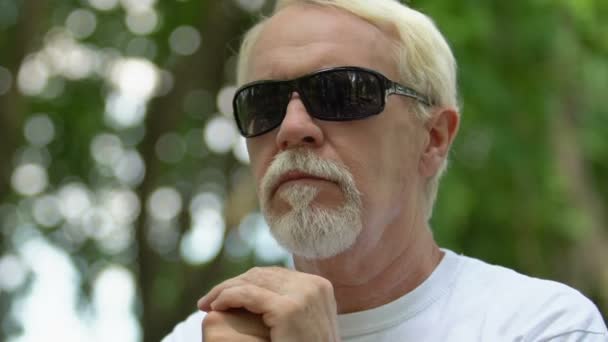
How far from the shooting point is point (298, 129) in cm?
240

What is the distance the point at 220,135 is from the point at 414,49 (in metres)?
5.00

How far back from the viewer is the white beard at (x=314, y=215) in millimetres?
2367

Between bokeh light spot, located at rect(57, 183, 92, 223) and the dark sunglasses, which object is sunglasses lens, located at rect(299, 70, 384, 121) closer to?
the dark sunglasses

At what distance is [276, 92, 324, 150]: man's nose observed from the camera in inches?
94.7

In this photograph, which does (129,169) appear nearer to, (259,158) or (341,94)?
(259,158)

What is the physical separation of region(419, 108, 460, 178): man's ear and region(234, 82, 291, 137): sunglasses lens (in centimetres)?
45

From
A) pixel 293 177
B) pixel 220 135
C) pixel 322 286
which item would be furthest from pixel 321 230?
pixel 220 135

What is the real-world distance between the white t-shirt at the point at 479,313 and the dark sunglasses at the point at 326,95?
1.57 feet

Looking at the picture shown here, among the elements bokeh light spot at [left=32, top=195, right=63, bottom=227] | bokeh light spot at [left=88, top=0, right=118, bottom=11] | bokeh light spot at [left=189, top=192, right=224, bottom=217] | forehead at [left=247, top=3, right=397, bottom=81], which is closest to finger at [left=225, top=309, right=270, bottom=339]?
forehead at [left=247, top=3, right=397, bottom=81]

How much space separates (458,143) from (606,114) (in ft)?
3.39

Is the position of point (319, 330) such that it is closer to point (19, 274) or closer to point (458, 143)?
point (458, 143)

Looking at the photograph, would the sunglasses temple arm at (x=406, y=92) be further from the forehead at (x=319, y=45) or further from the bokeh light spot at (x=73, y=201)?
the bokeh light spot at (x=73, y=201)

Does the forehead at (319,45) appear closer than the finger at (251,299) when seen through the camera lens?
No

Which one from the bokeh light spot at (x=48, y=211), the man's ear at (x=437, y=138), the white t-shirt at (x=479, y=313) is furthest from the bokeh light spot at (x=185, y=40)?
the white t-shirt at (x=479, y=313)
